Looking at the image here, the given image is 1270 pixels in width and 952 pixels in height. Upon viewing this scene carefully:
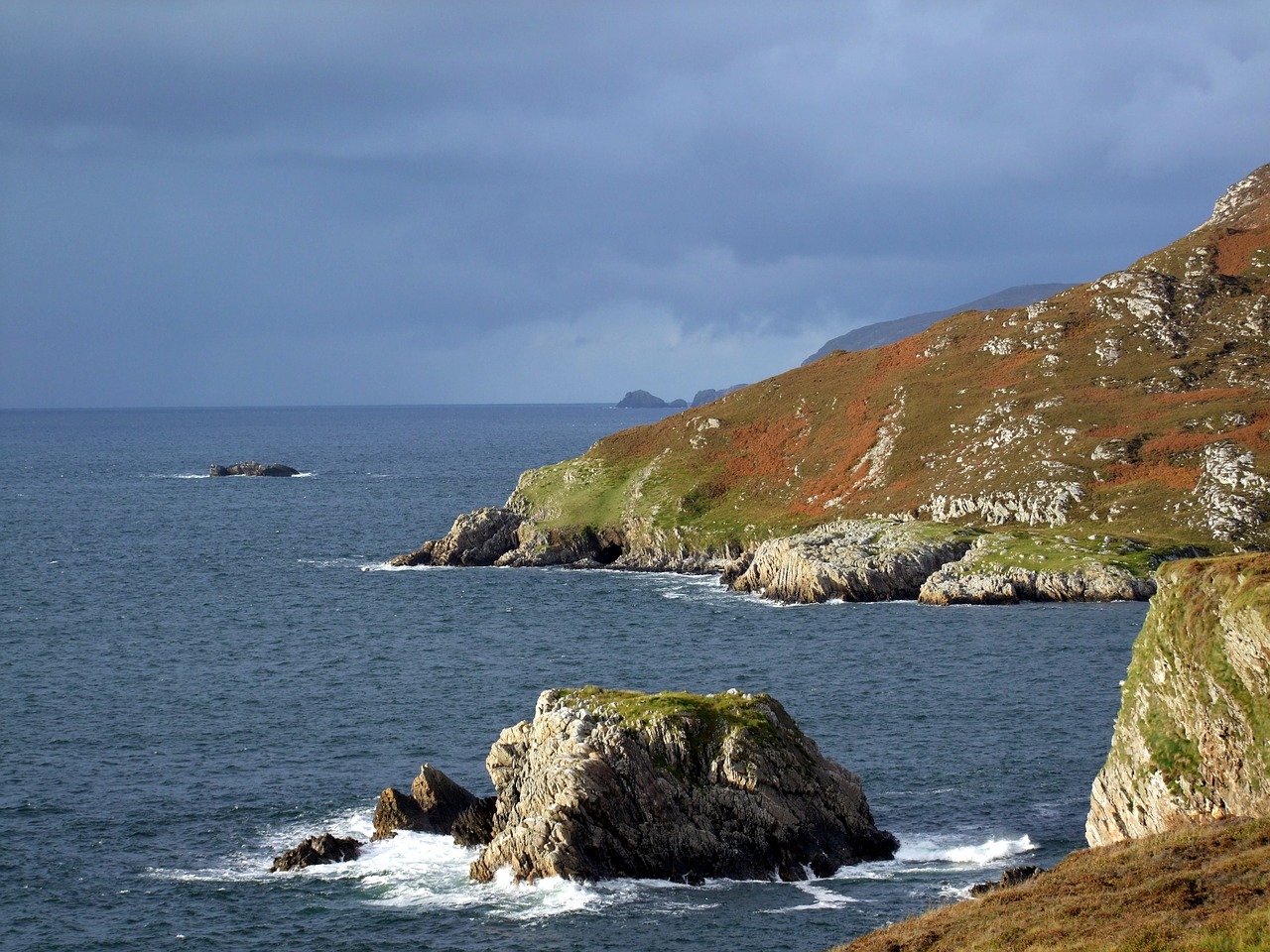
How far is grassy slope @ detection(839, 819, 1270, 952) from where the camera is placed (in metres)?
32.7

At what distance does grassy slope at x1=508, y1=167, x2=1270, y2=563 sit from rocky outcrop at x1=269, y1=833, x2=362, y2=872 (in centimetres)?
8170

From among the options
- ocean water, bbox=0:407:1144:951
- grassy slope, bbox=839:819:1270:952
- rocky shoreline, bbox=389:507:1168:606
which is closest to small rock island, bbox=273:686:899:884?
ocean water, bbox=0:407:1144:951

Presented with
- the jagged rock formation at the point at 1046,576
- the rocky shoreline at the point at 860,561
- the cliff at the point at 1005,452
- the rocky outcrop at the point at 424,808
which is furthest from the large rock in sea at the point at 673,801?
the cliff at the point at 1005,452

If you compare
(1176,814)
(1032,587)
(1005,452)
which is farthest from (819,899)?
(1005,452)

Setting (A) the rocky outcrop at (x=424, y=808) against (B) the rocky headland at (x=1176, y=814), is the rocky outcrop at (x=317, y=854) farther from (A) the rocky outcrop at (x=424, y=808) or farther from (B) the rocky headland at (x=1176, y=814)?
(B) the rocky headland at (x=1176, y=814)

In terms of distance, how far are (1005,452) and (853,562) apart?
94.2 feet

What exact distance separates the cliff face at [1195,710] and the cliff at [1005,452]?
60646 millimetres

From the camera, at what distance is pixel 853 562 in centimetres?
11838

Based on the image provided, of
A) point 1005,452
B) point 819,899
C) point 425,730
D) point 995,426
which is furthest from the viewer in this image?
point 995,426

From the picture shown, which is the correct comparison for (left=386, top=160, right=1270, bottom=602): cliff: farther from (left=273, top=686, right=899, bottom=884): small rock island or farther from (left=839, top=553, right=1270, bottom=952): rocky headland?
(left=839, top=553, right=1270, bottom=952): rocky headland

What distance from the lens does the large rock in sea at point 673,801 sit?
52062 mm

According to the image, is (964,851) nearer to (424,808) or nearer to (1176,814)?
(1176,814)

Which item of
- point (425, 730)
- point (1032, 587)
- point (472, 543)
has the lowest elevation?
point (425, 730)

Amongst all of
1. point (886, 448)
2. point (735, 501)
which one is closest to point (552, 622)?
point (735, 501)
